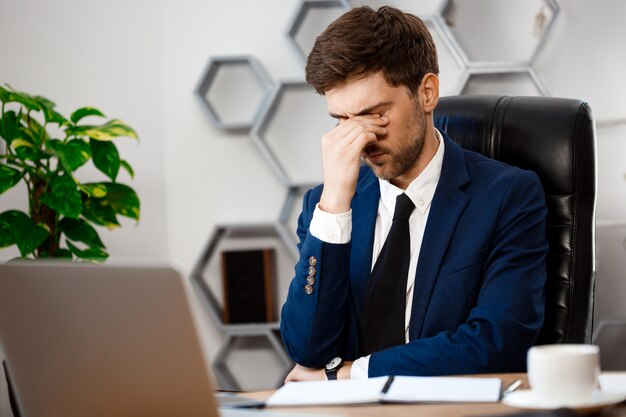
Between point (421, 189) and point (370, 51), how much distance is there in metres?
0.28

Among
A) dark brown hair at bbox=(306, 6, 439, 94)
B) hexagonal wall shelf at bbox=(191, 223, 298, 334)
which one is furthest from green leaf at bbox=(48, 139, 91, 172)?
dark brown hair at bbox=(306, 6, 439, 94)

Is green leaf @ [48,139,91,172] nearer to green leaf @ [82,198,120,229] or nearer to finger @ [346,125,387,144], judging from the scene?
green leaf @ [82,198,120,229]

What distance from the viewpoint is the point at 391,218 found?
166 cm

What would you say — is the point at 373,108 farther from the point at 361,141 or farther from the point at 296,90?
the point at 296,90

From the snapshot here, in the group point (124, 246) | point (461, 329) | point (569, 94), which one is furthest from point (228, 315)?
point (461, 329)

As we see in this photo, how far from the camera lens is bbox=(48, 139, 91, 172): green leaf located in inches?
102

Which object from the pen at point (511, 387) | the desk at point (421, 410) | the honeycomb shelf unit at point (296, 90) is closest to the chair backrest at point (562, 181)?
the pen at point (511, 387)

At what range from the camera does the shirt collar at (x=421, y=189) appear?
1.65 m

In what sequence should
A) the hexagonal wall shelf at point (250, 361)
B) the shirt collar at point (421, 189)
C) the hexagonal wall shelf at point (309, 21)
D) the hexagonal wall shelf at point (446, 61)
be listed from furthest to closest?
the hexagonal wall shelf at point (250, 361) → the hexagonal wall shelf at point (309, 21) → the hexagonal wall shelf at point (446, 61) → the shirt collar at point (421, 189)

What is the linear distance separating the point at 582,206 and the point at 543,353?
830 millimetres

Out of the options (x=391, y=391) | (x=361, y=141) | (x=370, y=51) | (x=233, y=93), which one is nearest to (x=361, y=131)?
(x=361, y=141)

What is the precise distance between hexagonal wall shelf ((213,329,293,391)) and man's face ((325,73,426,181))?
70.4 inches

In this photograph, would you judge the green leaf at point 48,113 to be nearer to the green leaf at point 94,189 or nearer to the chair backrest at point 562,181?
the green leaf at point 94,189

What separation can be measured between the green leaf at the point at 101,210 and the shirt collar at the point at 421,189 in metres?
1.33
